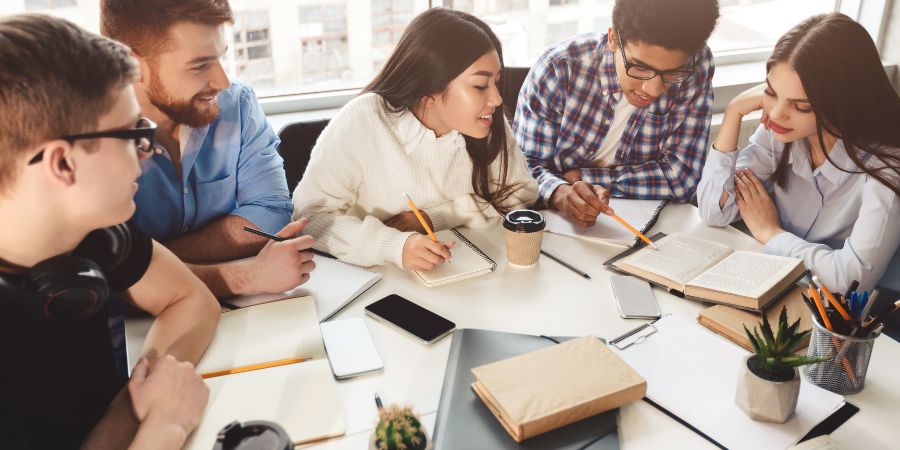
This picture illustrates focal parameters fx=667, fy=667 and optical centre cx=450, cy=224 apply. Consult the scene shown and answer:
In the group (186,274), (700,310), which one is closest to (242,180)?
(186,274)

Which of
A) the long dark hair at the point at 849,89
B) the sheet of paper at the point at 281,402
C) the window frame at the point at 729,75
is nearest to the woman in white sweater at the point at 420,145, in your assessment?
the sheet of paper at the point at 281,402

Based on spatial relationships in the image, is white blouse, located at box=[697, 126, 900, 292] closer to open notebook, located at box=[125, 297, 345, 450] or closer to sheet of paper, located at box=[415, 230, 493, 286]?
sheet of paper, located at box=[415, 230, 493, 286]

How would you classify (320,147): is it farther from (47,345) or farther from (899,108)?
(899,108)

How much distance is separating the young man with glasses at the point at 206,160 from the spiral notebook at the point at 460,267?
249 millimetres

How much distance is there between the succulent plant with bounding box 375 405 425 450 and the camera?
2.49ft

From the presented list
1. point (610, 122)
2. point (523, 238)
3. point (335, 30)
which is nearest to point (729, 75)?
point (610, 122)

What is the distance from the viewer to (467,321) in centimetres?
122

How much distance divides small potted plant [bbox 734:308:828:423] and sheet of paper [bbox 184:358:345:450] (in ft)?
1.91

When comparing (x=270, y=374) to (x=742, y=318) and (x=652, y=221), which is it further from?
(x=652, y=221)

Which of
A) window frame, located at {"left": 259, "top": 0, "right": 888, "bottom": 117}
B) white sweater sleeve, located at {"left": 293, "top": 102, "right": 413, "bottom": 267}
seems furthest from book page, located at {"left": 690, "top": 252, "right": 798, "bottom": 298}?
window frame, located at {"left": 259, "top": 0, "right": 888, "bottom": 117}

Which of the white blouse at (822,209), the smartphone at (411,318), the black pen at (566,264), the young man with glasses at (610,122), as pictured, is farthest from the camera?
the young man with glasses at (610,122)

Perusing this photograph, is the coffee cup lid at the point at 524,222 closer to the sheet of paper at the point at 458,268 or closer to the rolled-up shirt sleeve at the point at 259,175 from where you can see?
the sheet of paper at the point at 458,268

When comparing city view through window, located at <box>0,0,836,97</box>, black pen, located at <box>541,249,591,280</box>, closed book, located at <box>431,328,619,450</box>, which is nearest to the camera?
closed book, located at <box>431,328,619,450</box>

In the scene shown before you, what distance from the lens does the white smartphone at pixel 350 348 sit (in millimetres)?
1069
